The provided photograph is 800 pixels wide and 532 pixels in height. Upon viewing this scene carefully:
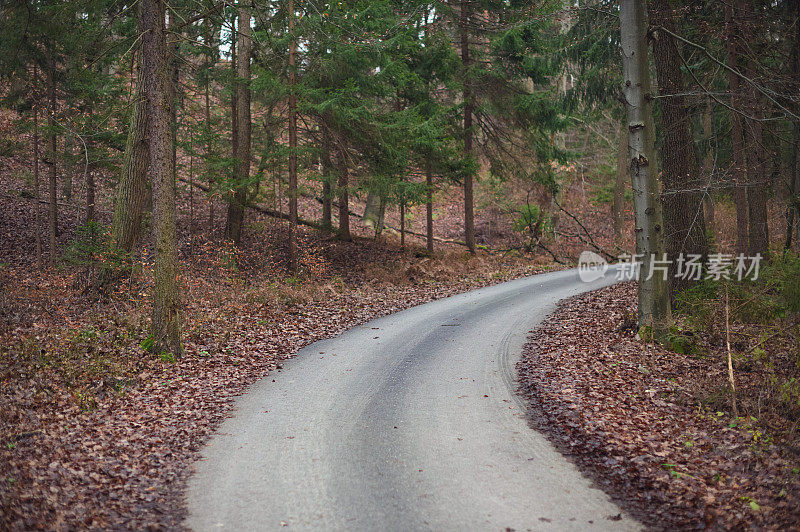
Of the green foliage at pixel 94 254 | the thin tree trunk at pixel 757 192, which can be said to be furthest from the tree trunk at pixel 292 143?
the thin tree trunk at pixel 757 192

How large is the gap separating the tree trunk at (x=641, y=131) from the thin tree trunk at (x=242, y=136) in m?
12.1

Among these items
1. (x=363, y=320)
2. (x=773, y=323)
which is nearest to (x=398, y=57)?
(x=363, y=320)

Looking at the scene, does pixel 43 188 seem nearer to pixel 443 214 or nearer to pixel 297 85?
pixel 297 85

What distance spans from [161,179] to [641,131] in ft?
28.5

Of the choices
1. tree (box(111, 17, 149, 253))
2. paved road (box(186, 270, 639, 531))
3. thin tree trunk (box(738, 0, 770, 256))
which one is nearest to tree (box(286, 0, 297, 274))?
tree (box(111, 17, 149, 253))

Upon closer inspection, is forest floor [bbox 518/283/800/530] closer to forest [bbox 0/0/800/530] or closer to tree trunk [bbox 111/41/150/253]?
forest [bbox 0/0/800/530]

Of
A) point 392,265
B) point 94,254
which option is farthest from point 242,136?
point 94,254

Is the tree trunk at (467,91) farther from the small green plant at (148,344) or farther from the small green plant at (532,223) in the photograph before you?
the small green plant at (148,344)

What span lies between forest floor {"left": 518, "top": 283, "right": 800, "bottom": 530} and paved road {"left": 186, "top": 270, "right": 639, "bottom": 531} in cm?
42

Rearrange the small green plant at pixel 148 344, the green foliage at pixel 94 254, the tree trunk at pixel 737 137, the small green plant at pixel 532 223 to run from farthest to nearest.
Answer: the small green plant at pixel 532 223 < the tree trunk at pixel 737 137 < the green foliage at pixel 94 254 < the small green plant at pixel 148 344

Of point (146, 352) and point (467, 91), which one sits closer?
point (146, 352)

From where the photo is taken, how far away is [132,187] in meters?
13.0

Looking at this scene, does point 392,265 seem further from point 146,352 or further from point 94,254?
point 146,352

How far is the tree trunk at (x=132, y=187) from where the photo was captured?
42.3 ft
